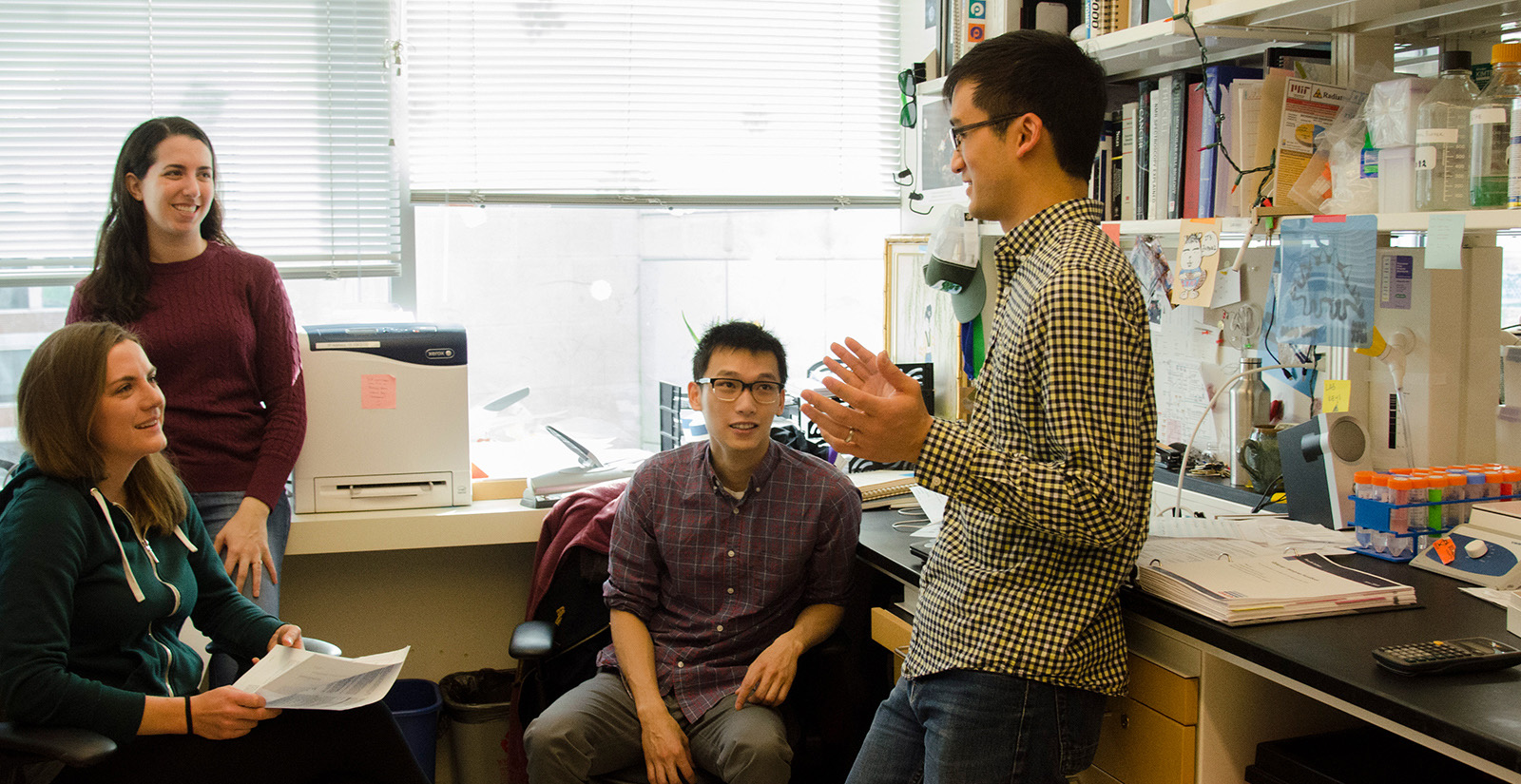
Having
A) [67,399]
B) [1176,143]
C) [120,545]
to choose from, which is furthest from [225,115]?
[1176,143]

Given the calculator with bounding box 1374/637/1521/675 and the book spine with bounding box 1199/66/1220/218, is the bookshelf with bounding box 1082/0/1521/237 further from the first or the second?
the calculator with bounding box 1374/637/1521/675

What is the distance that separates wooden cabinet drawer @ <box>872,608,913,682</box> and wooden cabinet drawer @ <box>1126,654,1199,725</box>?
1.48ft

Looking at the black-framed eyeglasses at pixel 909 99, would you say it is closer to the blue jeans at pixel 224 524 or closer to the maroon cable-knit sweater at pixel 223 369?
the maroon cable-knit sweater at pixel 223 369

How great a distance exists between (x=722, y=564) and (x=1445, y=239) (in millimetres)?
1334

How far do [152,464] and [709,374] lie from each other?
100 cm

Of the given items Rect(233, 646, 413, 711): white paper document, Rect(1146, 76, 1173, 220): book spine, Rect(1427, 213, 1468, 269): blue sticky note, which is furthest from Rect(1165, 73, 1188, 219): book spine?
Rect(233, 646, 413, 711): white paper document

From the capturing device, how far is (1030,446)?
1.35 m

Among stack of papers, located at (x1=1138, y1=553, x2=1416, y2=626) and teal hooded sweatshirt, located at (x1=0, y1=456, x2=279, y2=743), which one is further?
teal hooded sweatshirt, located at (x1=0, y1=456, x2=279, y2=743)

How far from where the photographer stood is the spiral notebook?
2.49 meters

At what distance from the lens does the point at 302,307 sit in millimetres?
2977

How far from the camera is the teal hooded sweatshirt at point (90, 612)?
5.37ft

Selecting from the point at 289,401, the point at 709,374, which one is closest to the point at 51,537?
the point at 289,401

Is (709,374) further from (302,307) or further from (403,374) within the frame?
(302,307)

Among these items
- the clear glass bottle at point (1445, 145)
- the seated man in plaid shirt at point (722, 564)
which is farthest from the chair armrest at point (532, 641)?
the clear glass bottle at point (1445, 145)
